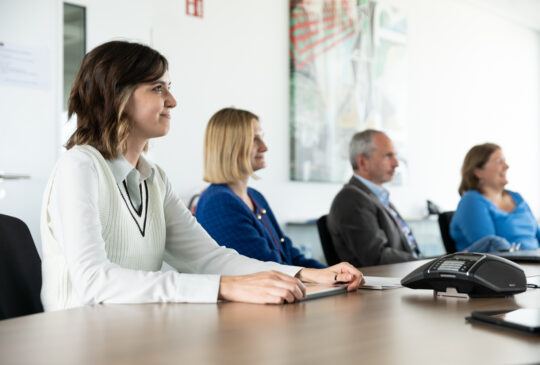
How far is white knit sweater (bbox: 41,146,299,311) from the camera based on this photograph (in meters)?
1.22

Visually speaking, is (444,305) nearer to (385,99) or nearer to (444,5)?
(385,99)

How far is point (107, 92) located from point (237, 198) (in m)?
1.04

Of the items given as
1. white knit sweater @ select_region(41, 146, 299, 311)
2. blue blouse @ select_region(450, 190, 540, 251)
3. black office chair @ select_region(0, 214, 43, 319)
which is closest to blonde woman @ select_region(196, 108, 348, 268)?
white knit sweater @ select_region(41, 146, 299, 311)

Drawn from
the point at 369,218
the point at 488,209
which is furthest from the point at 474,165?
the point at 369,218

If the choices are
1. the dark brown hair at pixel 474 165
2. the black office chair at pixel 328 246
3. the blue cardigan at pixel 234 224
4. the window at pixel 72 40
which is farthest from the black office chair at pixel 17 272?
the dark brown hair at pixel 474 165

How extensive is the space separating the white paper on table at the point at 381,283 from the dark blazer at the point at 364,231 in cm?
127

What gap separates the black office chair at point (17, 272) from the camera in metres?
1.28

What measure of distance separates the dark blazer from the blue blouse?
61 cm

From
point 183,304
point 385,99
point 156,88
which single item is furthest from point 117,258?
point 385,99

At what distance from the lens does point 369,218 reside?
3006 millimetres

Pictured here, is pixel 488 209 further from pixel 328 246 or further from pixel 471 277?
pixel 471 277

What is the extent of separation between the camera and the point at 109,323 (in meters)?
0.97

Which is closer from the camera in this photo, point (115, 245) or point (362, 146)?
point (115, 245)

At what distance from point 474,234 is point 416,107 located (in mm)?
2337
